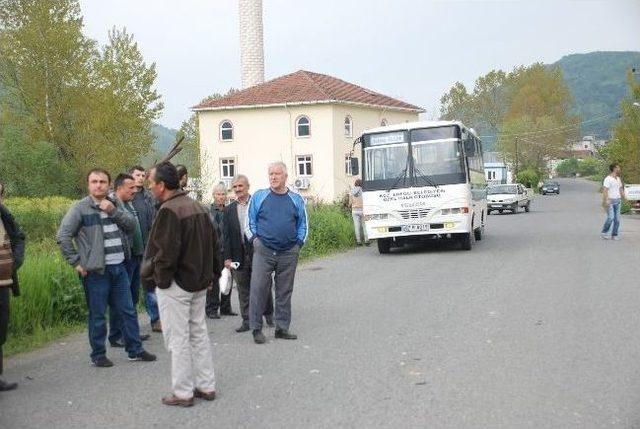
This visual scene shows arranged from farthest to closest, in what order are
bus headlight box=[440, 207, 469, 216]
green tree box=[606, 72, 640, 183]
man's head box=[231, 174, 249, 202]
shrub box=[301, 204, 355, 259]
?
green tree box=[606, 72, 640, 183]
shrub box=[301, 204, 355, 259]
bus headlight box=[440, 207, 469, 216]
man's head box=[231, 174, 249, 202]

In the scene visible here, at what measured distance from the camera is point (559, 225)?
88.6 feet

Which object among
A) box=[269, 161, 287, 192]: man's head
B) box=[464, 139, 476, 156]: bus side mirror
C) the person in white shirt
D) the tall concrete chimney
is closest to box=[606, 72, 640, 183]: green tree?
the person in white shirt

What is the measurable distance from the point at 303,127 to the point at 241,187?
43304 millimetres

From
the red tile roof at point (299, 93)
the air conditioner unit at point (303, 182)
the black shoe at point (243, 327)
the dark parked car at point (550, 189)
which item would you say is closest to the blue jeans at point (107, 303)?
the black shoe at point (243, 327)

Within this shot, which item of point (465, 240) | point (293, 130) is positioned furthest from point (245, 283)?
point (293, 130)

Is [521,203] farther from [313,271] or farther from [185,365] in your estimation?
[185,365]

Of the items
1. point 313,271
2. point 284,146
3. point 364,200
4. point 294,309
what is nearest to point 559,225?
point 364,200

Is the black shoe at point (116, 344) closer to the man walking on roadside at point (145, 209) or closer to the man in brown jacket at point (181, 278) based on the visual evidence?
the man walking on roadside at point (145, 209)

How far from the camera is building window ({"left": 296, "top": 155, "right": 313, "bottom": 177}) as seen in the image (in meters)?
52.2

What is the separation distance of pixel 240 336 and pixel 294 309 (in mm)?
1938

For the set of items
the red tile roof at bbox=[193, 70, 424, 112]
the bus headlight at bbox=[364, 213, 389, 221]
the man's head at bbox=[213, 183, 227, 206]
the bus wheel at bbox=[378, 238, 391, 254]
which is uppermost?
the red tile roof at bbox=[193, 70, 424, 112]

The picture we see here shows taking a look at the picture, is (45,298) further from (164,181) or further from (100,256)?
(164,181)

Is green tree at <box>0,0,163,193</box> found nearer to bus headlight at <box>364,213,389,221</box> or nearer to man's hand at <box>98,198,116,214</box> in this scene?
bus headlight at <box>364,213,389,221</box>

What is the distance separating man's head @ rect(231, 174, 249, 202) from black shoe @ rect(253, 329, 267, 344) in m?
1.80
